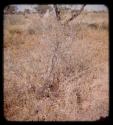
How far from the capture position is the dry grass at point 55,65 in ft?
8.99

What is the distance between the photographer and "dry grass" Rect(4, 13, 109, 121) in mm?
2740

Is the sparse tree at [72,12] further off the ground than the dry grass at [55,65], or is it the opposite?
the sparse tree at [72,12]

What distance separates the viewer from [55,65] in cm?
296

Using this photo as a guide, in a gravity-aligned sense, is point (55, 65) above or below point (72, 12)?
below

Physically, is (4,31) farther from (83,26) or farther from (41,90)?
(83,26)

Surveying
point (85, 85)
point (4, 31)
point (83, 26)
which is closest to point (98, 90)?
point (85, 85)

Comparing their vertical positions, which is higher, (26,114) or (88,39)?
(88,39)

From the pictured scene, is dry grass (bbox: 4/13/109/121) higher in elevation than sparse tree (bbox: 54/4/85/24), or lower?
lower

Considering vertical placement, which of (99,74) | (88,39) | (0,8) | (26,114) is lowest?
(26,114)

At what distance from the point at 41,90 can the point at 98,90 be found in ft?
1.86

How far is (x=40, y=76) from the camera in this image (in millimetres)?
2936

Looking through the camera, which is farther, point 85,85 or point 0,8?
point 85,85

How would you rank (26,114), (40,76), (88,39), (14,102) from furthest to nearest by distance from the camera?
(88,39) → (40,76) → (14,102) → (26,114)

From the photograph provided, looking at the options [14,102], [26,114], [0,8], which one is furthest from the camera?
[14,102]
